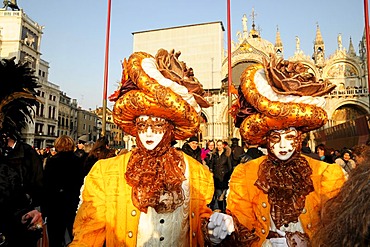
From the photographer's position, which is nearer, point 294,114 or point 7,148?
point 294,114

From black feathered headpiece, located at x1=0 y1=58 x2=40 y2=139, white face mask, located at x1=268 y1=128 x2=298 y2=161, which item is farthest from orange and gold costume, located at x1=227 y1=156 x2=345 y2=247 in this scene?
black feathered headpiece, located at x1=0 y1=58 x2=40 y2=139

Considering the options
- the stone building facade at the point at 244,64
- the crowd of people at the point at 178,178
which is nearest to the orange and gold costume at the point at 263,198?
the crowd of people at the point at 178,178

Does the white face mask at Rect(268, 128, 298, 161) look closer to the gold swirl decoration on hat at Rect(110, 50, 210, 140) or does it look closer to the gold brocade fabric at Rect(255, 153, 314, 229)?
the gold brocade fabric at Rect(255, 153, 314, 229)

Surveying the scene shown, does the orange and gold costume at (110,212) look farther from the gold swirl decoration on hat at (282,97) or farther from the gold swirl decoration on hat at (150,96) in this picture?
the gold swirl decoration on hat at (282,97)

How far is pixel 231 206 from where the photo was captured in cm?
210

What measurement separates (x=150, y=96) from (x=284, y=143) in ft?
3.21

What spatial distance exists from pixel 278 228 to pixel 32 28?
39.6m

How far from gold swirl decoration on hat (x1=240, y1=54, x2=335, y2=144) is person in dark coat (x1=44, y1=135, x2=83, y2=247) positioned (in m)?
2.70

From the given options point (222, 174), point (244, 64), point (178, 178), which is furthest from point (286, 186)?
point (244, 64)

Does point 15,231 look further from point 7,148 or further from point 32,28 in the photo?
point 32,28

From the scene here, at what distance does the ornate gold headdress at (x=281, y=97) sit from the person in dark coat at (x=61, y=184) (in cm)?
267

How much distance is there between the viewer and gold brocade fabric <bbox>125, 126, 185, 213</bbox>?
195 cm

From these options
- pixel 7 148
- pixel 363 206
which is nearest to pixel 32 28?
pixel 7 148

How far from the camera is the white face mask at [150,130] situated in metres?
2.04
